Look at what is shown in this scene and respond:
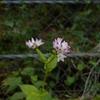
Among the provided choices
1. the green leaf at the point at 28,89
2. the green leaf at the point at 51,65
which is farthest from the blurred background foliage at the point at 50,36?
the green leaf at the point at 51,65

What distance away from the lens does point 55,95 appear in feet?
6.50

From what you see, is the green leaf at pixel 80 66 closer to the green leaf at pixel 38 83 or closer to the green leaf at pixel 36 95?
the green leaf at pixel 38 83

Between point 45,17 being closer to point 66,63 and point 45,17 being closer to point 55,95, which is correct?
point 66,63

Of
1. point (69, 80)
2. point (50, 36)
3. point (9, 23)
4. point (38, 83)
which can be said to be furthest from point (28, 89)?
point (50, 36)

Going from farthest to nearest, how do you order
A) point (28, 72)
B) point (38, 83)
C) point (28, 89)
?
point (28, 72), point (38, 83), point (28, 89)

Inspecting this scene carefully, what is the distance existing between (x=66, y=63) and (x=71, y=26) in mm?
565

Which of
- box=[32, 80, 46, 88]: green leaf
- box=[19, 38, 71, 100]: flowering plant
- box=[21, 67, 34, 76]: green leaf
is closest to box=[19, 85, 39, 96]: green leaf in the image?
box=[19, 38, 71, 100]: flowering plant

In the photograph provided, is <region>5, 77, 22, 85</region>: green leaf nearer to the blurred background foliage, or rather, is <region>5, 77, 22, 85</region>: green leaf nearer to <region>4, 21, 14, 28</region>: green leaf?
the blurred background foliage

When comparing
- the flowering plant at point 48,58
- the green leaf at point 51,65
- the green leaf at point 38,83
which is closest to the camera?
the flowering plant at point 48,58

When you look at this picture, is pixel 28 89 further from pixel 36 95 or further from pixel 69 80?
pixel 69 80

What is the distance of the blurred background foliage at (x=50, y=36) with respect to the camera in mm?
1980

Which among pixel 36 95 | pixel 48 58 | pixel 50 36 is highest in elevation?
pixel 50 36

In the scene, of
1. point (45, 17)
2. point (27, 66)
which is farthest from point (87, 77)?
point (45, 17)

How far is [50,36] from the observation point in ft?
7.64
